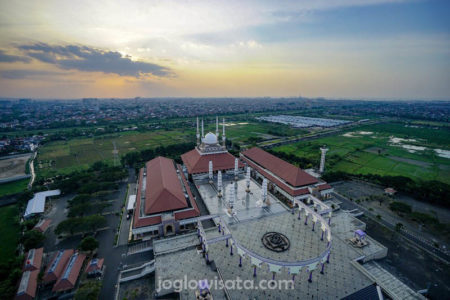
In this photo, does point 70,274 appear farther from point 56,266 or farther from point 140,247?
point 140,247

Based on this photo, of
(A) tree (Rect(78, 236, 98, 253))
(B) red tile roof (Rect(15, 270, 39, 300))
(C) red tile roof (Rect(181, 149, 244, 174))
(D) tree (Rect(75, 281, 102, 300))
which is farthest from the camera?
(C) red tile roof (Rect(181, 149, 244, 174))

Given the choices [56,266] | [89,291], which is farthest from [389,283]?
[56,266]

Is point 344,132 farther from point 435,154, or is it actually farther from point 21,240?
point 21,240

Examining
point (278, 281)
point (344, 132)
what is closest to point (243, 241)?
point (278, 281)

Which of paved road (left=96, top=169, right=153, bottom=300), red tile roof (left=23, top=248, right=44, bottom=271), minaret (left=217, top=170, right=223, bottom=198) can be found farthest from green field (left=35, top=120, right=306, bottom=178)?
minaret (left=217, top=170, right=223, bottom=198)

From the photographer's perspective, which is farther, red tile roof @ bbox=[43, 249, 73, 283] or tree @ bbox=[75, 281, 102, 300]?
red tile roof @ bbox=[43, 249, 73, 283]

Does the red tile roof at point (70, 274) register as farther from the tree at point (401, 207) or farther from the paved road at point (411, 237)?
the tree at point (401, 207)

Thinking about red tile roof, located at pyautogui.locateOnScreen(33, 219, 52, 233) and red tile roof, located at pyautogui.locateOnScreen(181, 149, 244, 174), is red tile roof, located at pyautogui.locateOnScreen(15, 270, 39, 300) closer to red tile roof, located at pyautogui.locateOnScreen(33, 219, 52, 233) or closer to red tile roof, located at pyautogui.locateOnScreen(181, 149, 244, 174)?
red tile roof, located at pyautogui.locateOnScreen(33, 219, 52, 233)
